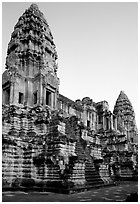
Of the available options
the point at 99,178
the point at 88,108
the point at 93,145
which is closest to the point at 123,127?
the point at 88,108

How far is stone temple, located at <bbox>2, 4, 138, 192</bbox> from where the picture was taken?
1563cm

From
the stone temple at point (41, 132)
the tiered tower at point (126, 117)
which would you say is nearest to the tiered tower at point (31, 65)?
the stone temple at point (41, 132)

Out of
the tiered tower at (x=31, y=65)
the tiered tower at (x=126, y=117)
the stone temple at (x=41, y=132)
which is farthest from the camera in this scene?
the tiered tower at (x=126, y=117)

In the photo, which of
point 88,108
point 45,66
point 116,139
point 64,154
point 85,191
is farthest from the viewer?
point 88,108

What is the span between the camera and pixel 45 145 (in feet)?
55.3

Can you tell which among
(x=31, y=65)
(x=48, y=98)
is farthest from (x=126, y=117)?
(x=31, y=65)

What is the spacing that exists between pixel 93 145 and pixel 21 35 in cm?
1536

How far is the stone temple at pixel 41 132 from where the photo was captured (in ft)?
51.3

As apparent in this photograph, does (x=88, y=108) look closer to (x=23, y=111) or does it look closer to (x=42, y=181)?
(x=23, y=111)

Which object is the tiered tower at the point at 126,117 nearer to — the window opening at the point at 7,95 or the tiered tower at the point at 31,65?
the tiered tower at the point at 31,65

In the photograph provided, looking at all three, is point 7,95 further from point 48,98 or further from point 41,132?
point 41,132

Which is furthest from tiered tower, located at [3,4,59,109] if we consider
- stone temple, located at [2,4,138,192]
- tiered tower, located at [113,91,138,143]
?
tiered tower, located at [113,91,138,143]

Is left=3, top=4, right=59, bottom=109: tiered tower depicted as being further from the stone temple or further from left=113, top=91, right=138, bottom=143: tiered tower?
left=113, top=91, right=138, bottom=143: tiered tower

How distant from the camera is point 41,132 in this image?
61.4 feet
